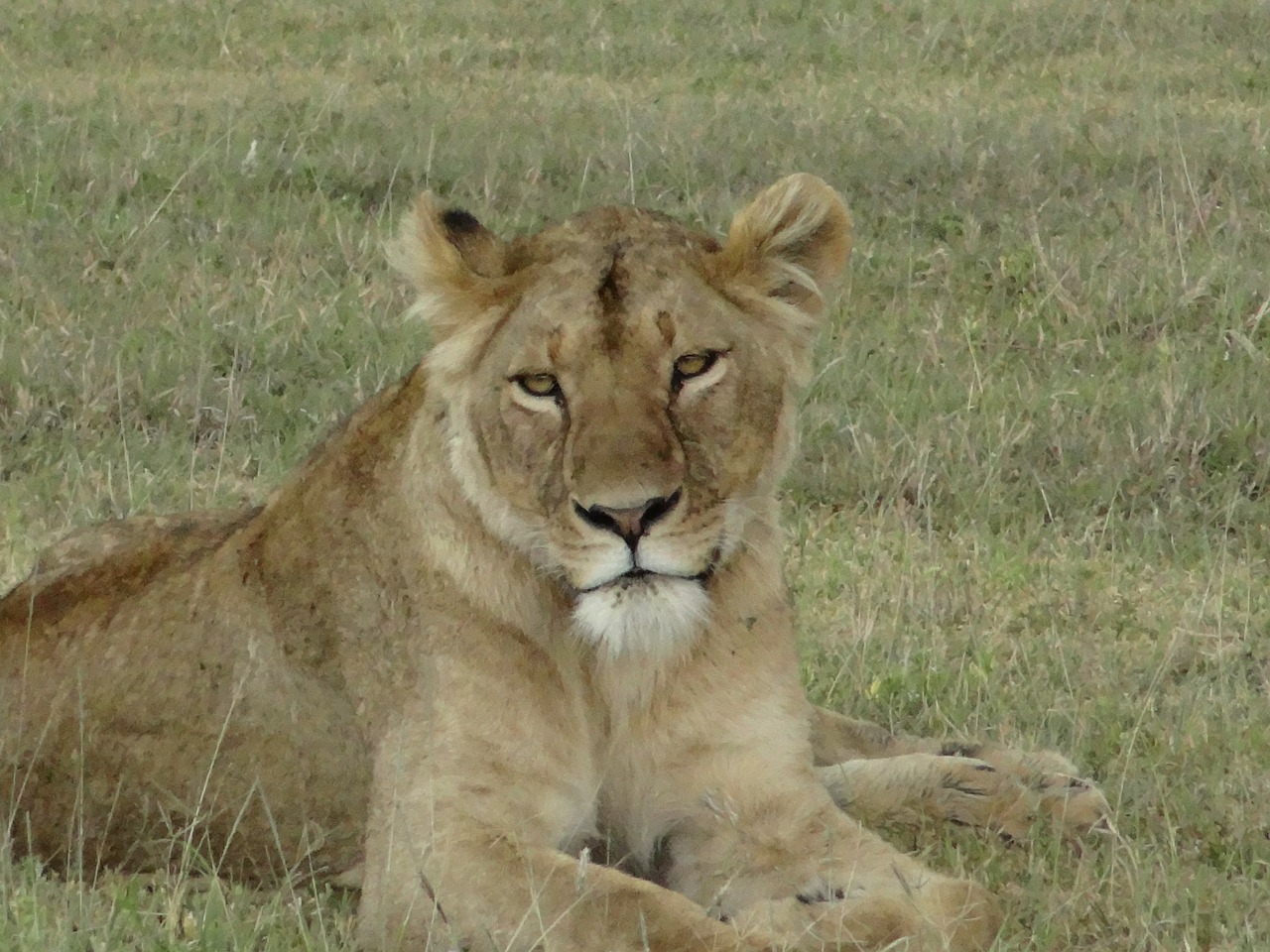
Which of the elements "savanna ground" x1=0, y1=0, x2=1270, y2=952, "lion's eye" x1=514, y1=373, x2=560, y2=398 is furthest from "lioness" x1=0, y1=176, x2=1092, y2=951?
"savanna ground" x1=0, y1=0, x2=1270, y2=952

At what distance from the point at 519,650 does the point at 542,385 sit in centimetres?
50

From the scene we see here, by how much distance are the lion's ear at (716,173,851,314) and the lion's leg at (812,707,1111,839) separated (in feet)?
3.71

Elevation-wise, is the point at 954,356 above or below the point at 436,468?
below

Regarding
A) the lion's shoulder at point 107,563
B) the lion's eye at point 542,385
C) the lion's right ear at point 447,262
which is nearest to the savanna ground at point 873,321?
the lion's shoulder at point 107,563

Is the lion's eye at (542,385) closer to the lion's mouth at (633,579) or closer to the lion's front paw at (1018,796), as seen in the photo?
the lion's mouth at (633,579)

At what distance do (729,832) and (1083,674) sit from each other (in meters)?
1.57

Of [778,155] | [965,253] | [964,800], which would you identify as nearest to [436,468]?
[964,800]

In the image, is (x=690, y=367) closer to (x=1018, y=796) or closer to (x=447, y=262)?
(x=447, y=262)

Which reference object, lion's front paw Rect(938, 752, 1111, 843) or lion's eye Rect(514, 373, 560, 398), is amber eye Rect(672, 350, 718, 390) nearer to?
lion's eye Rect(514, 373, 560, 398)

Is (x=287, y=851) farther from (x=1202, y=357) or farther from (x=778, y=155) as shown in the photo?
(x=778, y=155)

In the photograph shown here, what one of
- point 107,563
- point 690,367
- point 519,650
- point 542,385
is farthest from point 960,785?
point 107,563

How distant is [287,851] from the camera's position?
13.2 feet

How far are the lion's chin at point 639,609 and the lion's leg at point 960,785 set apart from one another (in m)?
1.07

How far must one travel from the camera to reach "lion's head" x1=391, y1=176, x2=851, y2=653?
3586 mm
